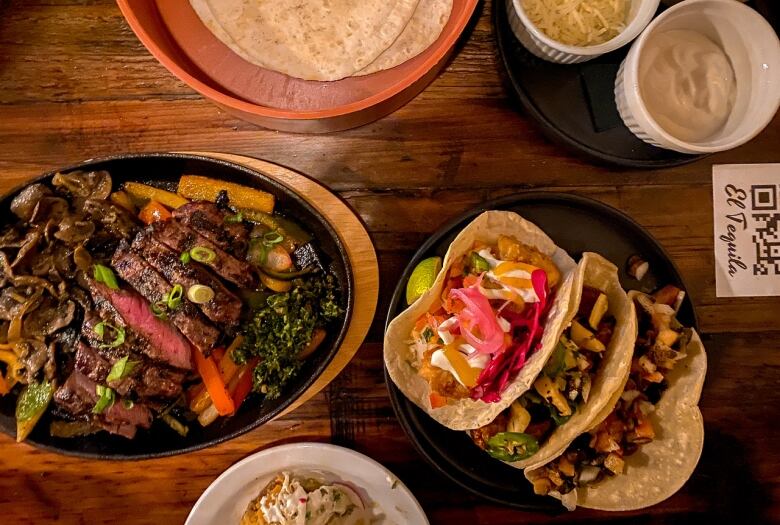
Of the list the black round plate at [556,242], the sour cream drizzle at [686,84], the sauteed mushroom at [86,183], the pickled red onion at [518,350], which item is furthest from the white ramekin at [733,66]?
the sauteed mushroom at [86,183]

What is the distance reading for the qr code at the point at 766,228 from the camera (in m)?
2.06

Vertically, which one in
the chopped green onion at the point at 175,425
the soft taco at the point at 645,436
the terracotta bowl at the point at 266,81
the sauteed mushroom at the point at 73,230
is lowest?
the soft taco at the point at 645,436

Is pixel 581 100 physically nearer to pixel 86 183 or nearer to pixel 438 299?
pixel 438 299

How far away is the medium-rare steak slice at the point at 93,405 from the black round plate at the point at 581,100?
164 cm

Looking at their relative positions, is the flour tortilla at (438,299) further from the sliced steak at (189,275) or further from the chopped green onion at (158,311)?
the chopped green onion at (158,311)

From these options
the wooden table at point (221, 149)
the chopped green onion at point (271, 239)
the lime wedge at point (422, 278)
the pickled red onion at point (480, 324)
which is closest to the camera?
the pickled red onion at point (480, 324)

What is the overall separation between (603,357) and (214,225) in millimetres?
1322

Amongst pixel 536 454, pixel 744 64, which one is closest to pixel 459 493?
pixel 536 454

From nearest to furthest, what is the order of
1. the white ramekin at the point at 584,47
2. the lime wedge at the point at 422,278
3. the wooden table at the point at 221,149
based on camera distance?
the white ramekin at the point at 584,47 < the lime wedge at the point at 422,278 < the wooden table at the point at 221,149

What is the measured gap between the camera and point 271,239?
1.95 meters

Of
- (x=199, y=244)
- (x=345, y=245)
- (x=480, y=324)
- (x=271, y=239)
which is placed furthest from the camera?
(x=345, y=245)

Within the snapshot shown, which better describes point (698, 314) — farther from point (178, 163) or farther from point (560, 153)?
point (178, 163)

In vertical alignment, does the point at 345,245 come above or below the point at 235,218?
below

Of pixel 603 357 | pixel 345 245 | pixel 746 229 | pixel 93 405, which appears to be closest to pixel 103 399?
pixel 93 405
